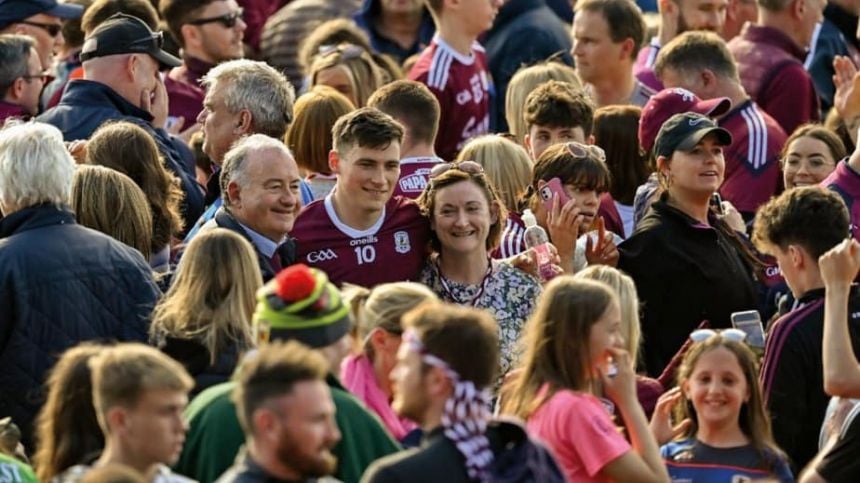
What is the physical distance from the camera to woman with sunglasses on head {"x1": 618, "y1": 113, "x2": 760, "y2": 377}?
932 cm

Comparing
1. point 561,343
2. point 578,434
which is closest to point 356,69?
point 561,343

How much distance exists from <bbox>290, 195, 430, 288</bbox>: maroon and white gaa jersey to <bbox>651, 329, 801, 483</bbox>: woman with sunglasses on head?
1.43 m

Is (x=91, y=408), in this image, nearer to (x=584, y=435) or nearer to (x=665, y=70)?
(x=584, y=435)

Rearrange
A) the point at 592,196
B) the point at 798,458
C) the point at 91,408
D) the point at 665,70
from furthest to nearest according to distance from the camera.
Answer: the point at 665,70, the point at 592,196, the point at 798,458, the point at 91,408

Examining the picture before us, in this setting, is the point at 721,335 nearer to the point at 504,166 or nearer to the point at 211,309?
the point at 211,309

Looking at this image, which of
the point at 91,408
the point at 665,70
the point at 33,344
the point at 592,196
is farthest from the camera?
the point at 665,70

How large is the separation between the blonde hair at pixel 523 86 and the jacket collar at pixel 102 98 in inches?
83.2

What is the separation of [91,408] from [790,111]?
21.2 feet

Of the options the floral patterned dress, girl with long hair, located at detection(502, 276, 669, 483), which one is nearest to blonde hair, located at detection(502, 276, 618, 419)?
girl with long hair, located at detection(502, 276, 669, 483)

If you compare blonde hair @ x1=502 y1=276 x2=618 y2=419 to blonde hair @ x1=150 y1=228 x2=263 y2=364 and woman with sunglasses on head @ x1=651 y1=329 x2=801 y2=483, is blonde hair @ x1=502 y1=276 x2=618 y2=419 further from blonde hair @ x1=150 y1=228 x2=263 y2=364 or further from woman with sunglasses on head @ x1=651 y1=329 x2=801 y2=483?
blonde hair @ x1=150 y1=228 x2=263 y2=364

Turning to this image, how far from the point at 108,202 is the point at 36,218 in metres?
0.61

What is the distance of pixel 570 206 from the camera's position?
9219mm

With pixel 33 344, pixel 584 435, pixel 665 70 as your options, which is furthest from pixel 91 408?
pixel 665 70

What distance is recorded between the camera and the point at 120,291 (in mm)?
7902
